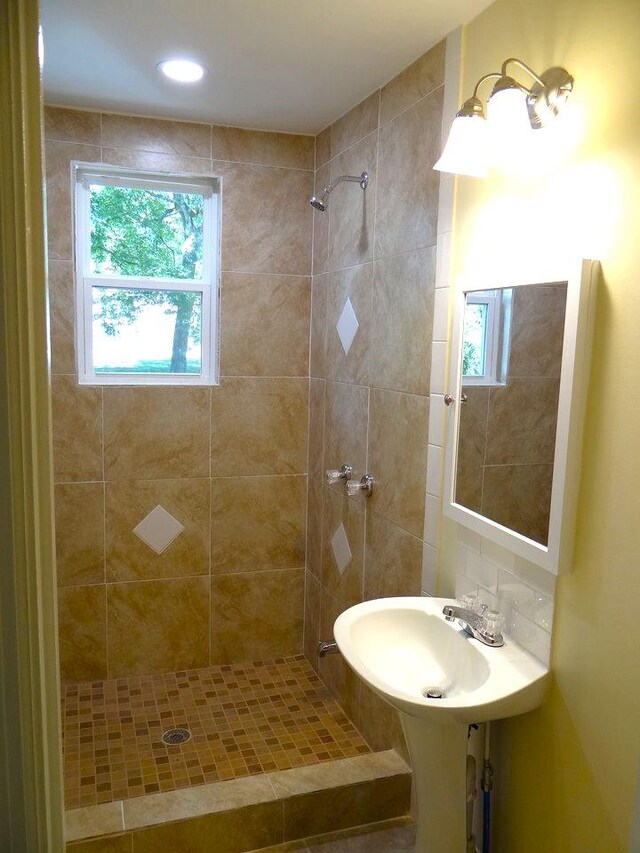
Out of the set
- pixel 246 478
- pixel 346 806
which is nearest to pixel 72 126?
pixel 246 478

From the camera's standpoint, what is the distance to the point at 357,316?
2.70 meters

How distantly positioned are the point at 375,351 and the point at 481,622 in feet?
3.60

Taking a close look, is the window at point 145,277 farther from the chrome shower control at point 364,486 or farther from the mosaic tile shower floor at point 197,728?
the mosaic tile shower floor at point 197,728

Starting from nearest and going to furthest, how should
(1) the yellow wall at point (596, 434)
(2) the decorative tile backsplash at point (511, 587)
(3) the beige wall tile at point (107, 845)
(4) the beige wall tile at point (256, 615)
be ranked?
(1) the yellow wall at point (596, 434) → (2) the decorative tile backsplash at point (511, 587) → (3) the beige wall tile at point (107, 845) → (4) the beige wall tile at point (256, 615)

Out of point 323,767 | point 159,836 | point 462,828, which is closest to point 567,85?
point 462,828

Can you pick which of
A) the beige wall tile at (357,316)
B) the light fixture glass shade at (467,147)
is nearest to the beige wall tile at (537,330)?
the light fixture glass shade at (467,147)

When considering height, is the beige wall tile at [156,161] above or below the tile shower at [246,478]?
above

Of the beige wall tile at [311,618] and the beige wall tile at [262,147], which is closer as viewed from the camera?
the beige wall tile at [262,147]

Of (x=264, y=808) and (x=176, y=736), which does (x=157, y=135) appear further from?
(x=264, y=808)

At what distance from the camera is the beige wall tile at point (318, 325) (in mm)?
3037

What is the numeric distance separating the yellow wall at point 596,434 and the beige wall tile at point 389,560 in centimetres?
64

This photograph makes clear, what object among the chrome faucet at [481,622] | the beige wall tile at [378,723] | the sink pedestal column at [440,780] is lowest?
the beige wall tile at [378,723]

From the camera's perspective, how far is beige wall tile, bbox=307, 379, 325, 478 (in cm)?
310

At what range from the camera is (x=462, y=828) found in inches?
71.9
